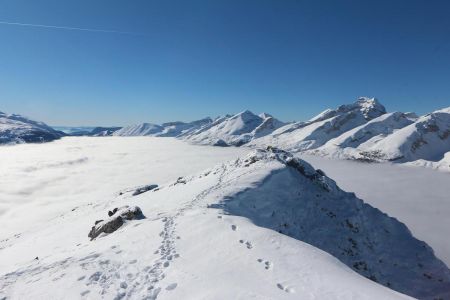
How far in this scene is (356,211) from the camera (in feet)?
120

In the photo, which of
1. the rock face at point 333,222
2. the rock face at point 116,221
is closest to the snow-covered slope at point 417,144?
the rock face at point 333,222

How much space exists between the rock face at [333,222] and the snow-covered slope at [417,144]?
130 meters

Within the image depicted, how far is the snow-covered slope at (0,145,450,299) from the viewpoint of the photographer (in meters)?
12.8

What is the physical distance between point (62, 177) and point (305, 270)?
127 m

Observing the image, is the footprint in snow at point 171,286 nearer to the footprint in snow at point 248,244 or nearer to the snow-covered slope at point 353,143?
the footprint in snow at point 248,244

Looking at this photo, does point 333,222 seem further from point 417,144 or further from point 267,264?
point 417,144

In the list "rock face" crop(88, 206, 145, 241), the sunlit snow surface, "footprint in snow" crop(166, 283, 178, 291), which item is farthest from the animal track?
the sunlit snow surface

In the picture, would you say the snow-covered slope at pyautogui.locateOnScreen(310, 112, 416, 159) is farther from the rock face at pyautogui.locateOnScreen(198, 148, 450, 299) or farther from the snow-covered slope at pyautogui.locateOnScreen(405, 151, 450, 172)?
the rock face at pyautogui.locateOnScreen(198, 148, 450, 299)

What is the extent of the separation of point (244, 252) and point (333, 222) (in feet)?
65.8

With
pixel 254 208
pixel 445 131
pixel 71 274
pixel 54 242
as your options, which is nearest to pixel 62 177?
pixel 54 242

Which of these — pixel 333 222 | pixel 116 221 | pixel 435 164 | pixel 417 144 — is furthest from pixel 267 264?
pixel 417 144

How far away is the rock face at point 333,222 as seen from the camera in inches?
1163

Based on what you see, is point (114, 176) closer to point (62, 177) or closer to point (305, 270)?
point (62, 177)

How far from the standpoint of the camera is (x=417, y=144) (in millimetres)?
158000
